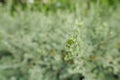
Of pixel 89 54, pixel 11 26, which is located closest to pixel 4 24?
pixel 11 26

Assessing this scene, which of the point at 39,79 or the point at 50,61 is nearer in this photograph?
the point at 39,79

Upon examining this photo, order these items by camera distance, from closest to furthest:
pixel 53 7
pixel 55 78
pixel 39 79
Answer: pixel 39 79 → pixel 55 78 → pixel 53 7

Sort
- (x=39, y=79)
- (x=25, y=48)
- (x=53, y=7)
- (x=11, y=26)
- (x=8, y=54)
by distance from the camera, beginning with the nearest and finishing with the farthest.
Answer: (x=39, y=79) → (x=25, y=48) → (x=8, y=54) → (x=11, y=26) → (x=53, y=7)

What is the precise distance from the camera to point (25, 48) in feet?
5.73

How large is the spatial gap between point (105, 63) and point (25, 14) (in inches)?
37.9

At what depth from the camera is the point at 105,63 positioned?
61.1 inches

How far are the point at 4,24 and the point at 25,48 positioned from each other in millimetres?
541

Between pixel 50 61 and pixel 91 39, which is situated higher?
pixel 91 39

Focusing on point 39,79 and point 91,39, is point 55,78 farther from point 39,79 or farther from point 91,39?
point 91,39

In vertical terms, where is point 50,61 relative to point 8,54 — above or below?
below

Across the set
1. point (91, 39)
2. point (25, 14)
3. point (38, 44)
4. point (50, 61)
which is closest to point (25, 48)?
point (38, 44)

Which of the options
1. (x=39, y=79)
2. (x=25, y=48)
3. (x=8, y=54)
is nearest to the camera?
(x=39, y=79)

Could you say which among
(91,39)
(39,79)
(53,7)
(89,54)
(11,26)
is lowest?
(39,79)

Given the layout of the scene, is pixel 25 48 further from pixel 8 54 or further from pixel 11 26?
pixel 11 26
